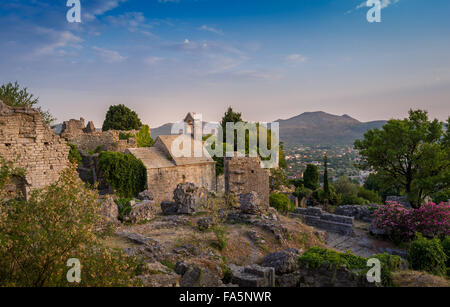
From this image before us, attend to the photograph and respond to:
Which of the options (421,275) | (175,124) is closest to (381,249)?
(421,275)

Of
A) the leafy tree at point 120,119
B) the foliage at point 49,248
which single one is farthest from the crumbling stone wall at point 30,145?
the leafy tree at point 120,119

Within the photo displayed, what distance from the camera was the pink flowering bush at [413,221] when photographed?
14617 mm

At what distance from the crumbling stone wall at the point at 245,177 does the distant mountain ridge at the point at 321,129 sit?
70.3 meters

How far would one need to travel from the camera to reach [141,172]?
22.7m

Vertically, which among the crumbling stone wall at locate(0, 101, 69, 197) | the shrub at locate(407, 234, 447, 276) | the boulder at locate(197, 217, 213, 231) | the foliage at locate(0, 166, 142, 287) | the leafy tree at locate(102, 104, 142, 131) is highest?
the leafy tree at locate(102, 104, 142, 131)

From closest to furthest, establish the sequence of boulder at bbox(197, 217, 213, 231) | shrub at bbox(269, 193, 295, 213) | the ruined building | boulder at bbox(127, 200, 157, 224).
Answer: boulder at bbox(197, 217, 213, 231), boulder at bbox(127, 200, 157, 224), shrub at bbox(269, 193, 295, 213), the ruined building

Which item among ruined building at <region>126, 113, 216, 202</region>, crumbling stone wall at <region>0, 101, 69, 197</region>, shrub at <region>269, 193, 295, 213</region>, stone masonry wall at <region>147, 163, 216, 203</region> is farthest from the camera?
ruined building at <region>126, 113, 216, 202</region>

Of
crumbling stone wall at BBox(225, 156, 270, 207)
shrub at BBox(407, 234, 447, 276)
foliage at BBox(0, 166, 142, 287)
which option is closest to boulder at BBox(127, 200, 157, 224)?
crumbling stone wall at BBox(225, 156, 270, 207)

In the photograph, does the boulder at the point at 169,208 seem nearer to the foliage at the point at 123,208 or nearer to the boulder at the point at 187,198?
the boulder at the point at 187,198

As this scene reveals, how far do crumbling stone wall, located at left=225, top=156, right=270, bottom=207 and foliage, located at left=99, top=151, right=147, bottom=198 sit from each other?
827 centimetres

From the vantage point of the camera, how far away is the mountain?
98000 mm

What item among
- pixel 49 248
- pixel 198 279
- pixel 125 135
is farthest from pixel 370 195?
pixel 49 248

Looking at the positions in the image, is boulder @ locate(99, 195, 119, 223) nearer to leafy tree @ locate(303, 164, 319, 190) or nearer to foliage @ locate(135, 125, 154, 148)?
foliage @ locate(135, 125, 154, 148)
